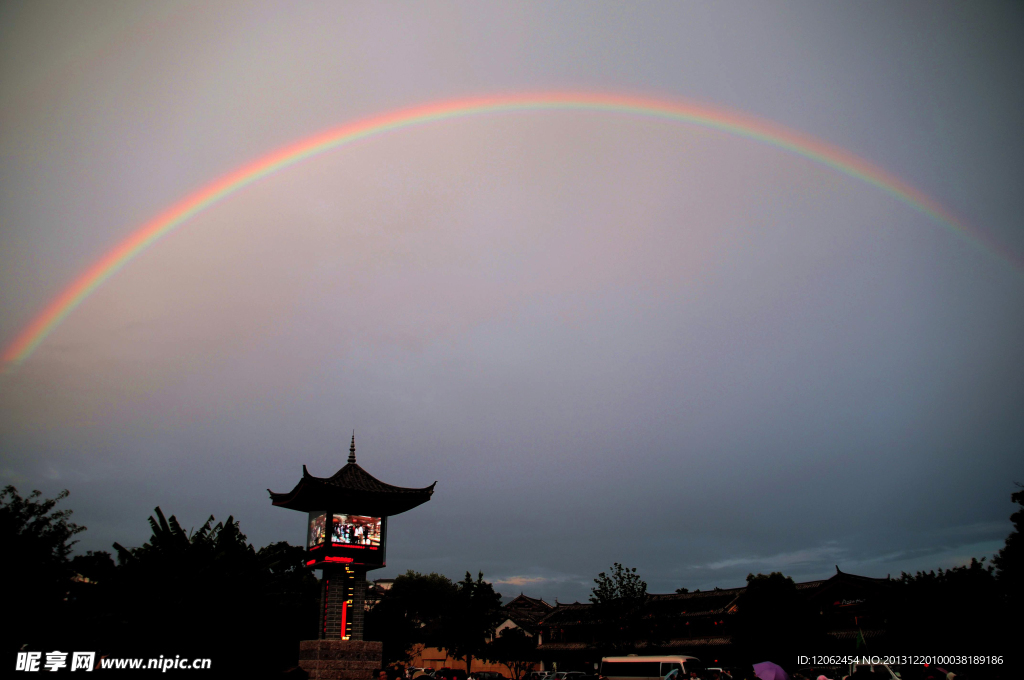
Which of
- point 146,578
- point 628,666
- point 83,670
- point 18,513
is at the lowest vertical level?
point 628,666

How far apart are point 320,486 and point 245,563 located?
17.4 metres

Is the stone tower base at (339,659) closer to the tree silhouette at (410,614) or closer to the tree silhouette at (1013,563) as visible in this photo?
the tree silhouette at (410,614)

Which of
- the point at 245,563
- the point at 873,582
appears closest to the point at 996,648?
the point at 873,582

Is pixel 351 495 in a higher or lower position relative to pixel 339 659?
higher

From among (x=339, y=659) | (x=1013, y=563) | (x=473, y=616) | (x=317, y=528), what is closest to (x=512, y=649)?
(x=473, y=616)

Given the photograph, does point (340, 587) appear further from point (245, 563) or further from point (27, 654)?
point (27, 654)

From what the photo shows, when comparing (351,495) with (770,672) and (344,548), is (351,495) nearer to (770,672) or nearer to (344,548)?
(344,548)

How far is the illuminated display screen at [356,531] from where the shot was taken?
41750 mm

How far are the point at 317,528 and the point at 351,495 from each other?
120 inches

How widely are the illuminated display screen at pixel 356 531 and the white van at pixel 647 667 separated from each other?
54.6 feet

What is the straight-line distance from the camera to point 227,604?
2261 cm

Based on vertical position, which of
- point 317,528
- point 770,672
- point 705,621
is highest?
point 317,528

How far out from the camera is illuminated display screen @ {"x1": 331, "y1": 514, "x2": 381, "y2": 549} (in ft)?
137

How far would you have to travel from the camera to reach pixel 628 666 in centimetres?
4522
